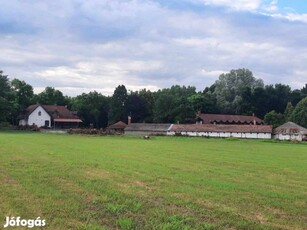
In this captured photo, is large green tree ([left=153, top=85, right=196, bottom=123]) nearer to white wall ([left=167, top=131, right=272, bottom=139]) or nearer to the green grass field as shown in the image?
white wall ([left=167, top=131, right=272, bottom=139])

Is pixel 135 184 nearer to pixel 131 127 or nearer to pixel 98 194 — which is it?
pixel 98 194

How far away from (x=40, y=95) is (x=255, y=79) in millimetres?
69361

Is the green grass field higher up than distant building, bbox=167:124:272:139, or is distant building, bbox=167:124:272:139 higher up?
distant building, bbox=167:124:272:139

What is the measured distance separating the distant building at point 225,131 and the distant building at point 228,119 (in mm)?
18621

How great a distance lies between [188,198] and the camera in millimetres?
11336

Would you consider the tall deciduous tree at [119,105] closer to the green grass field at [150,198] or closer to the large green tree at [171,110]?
the large green tree at [171,110]

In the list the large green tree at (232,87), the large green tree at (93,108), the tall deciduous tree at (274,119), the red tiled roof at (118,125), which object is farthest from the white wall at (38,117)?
the tall deciduous tree at (274,119)

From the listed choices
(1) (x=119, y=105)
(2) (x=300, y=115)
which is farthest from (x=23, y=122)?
(2) (x=300, y=115)

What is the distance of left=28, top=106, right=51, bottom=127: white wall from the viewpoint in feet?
305

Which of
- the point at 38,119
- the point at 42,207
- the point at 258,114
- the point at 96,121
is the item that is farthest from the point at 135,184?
the point at 258,114

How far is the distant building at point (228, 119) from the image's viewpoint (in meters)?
103

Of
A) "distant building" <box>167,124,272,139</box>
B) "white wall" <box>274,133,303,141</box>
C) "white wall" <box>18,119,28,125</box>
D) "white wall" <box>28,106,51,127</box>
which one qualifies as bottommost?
"white wall" <box>274,133,303,141</box>

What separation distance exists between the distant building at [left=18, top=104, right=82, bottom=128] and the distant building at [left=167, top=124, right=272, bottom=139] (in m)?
25.5

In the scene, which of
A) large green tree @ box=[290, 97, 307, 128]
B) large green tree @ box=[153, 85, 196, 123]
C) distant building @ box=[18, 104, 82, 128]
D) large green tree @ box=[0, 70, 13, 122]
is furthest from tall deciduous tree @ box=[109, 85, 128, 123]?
large green tree @ box=[290, 97, 307, 128]
